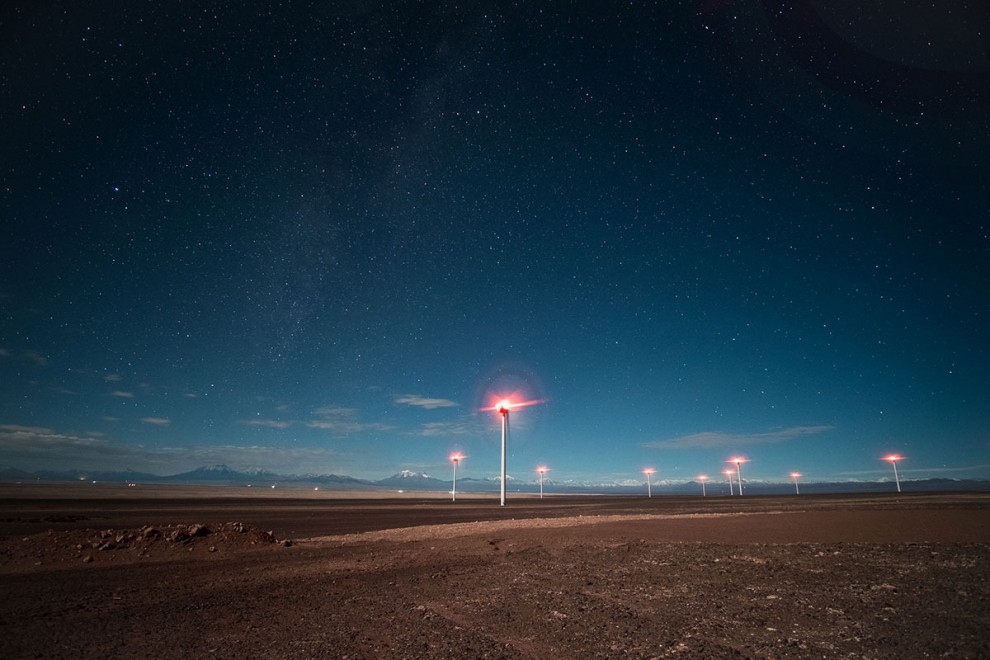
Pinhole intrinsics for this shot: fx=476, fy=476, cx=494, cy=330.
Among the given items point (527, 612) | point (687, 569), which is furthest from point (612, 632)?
point (687, 569)

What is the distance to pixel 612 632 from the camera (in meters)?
7.70

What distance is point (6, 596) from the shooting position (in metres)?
11.0

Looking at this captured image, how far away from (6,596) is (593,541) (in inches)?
681

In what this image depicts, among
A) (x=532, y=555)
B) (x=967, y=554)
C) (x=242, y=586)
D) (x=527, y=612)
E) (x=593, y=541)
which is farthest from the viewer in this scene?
(x=593, y=541)

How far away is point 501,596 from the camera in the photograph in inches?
409

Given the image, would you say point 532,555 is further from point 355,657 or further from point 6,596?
point 6,596

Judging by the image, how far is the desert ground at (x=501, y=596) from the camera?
285 inches

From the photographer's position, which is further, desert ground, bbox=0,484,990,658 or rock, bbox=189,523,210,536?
rock, bbox=189,523,210,536

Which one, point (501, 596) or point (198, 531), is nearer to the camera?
point (501, 596)

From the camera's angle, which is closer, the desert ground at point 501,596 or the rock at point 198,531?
the desert ground at point 501,596

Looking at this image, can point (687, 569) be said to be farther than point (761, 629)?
Yes

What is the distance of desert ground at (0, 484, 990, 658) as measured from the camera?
7230 mm

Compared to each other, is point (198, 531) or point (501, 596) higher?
point (198, 531)

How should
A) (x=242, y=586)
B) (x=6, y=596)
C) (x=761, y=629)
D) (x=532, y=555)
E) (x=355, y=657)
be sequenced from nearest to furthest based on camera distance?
(x=355, y=657), (x=761, y=629), (x=6, y=596), (x=242, y=586), (x=532, y=555)
